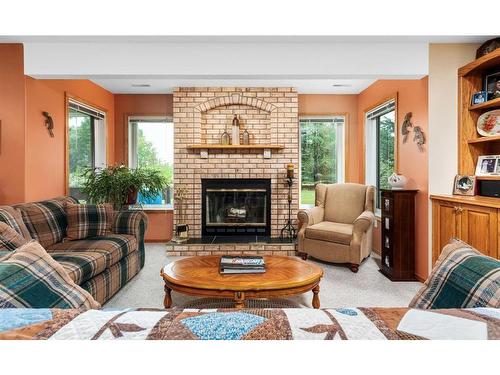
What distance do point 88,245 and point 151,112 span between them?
116 inches

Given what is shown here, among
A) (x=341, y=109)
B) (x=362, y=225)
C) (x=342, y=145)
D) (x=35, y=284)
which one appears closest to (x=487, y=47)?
(x=362, y=225)

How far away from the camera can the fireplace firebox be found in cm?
493

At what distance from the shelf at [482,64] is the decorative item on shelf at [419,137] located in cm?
61

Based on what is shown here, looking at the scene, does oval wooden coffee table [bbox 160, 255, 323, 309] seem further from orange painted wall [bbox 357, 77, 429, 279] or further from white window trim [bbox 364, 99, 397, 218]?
white window trim [bbox 364, 99, 397, 218]

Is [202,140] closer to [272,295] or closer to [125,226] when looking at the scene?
[125,226]

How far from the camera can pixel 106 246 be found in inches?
111

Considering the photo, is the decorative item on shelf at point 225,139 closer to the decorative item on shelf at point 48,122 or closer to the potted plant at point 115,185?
the potted plant at point 115,185

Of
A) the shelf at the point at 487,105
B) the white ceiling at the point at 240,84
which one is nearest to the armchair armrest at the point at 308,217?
the white ceiling at the point at 240,84

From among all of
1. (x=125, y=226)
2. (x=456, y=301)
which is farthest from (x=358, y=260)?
(x=456, y=301)

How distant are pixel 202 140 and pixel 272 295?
10.7 ft

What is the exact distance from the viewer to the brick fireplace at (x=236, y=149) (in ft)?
16.0

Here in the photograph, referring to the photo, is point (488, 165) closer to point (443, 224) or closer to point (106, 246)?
point (443, 224)

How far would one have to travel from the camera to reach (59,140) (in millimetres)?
3809

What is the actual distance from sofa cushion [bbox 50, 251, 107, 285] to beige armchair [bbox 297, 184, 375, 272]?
2.35 meters
